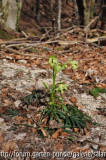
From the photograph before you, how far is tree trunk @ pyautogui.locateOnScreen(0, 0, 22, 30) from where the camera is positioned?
5551mm

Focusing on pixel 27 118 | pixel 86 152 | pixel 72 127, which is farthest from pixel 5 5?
pixel 86 152

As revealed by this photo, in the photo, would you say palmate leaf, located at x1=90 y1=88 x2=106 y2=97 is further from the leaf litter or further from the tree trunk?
the tree trunk

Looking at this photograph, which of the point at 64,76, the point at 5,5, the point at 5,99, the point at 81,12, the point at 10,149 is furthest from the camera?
the point at 81,12

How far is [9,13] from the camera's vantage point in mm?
5762

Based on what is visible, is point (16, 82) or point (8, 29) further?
point (8, 29)

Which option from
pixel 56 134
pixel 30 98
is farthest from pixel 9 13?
pixel 56 134

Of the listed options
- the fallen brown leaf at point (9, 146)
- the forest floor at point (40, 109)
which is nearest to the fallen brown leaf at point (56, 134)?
the forest floor at point (40, 109)

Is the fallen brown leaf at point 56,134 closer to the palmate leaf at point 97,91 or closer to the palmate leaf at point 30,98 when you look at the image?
the palmate leaf at point 30,98

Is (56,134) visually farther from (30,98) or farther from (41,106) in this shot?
(30,98)

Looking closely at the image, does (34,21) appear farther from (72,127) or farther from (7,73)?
(72,127)

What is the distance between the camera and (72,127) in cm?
246

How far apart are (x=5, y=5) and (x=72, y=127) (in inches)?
182

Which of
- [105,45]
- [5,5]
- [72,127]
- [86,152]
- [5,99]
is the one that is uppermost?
[5,5]

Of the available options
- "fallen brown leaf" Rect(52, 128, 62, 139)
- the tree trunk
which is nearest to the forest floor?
"fallen brown leaf" Rect(52, 128, 62, 139)
